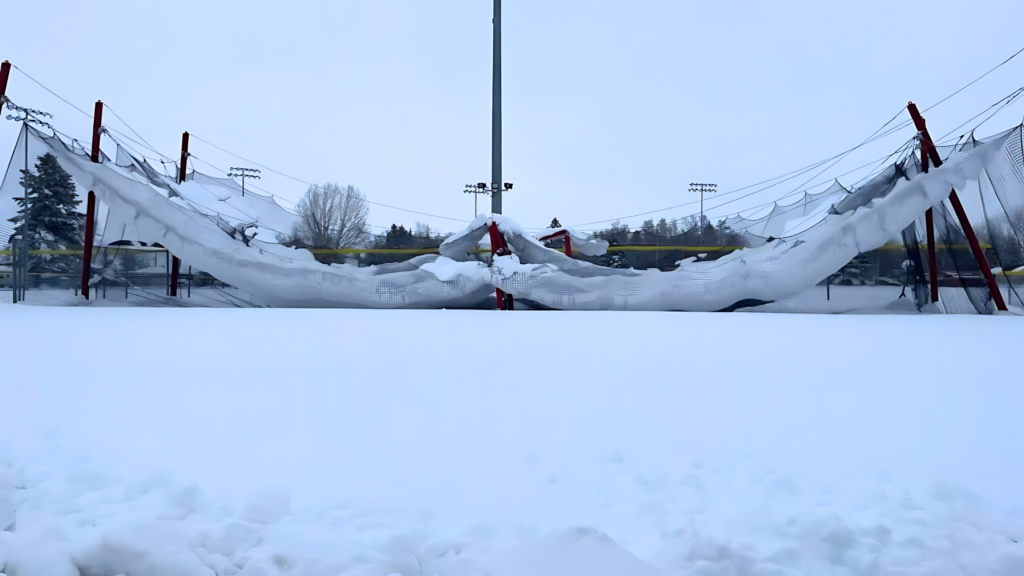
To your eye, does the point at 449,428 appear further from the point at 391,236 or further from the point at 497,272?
the point at 391,236

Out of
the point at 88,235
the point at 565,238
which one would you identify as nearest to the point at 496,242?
the point at 565,238

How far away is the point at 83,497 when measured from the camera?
139cm

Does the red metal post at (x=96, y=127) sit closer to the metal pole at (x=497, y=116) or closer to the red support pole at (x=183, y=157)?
the red support pole at (x=183, y=157)

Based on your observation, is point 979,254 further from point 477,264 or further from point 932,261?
point 477,264

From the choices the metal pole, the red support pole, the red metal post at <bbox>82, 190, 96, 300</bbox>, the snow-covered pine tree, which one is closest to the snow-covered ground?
the red metal post at <bbox>82, 190, 96, 300</bbox>

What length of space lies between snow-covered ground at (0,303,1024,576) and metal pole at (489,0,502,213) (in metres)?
9.57

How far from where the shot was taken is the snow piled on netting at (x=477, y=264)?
6762mm

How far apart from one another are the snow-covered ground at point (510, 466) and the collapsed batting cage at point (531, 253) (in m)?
3.81

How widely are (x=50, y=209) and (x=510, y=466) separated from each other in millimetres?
8374

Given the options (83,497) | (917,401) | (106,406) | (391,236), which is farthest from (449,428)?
(391,236)

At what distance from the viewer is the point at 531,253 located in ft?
25.2

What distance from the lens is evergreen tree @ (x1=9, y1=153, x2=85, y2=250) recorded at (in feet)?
24.9

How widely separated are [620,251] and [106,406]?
683 centimetres

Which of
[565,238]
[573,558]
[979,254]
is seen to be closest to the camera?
[573,558]
